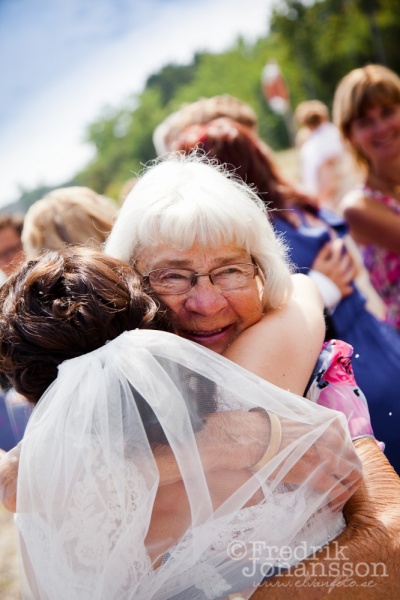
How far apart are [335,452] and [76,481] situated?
24.9 inches

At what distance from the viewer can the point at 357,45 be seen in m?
31.0

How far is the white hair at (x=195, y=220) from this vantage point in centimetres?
179

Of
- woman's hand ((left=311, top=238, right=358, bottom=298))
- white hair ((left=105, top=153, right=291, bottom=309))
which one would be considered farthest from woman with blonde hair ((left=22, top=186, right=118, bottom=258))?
white hair ((left=105, top=153, right=291, bottom=309))

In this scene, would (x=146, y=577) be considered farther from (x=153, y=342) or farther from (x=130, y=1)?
(x=130, y=1)

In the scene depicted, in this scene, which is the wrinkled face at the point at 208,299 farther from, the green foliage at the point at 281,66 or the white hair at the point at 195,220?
the green foliage at the point at 281,66

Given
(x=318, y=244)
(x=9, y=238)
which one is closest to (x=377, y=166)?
A: (x=318, y=244)

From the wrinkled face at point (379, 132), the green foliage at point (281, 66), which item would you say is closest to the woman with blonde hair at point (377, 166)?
the wrinkled face at point (379, 132)

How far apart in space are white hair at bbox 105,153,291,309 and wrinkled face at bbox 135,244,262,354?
3cm

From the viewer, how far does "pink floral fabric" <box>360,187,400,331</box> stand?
3693 millimetres

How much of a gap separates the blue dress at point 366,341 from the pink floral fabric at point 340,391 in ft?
2.19

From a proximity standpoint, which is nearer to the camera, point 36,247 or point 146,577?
point 146,577

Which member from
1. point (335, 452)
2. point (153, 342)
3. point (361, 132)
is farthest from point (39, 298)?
point (361, 132)

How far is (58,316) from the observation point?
4.68 feet

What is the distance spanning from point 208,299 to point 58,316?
1.76 feet
